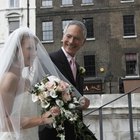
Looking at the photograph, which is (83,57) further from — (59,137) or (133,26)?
(59,137)

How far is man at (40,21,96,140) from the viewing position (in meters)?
3.19

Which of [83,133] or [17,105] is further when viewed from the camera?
[83,133]

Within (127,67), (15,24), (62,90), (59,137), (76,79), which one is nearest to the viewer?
(62,90)

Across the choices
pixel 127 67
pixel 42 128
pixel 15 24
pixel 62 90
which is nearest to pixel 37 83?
pixel 62 90

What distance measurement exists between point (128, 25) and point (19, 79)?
22.3 metres

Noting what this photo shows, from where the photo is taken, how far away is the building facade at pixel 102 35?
928 inches

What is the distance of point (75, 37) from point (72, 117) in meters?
0.64

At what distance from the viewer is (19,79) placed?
112 inches

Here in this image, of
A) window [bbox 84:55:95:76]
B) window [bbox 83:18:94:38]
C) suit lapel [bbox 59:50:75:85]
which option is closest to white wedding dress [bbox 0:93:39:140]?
suit lapel [bbox 59:50:75:85]

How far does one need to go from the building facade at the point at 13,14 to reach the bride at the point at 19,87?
73.4ft

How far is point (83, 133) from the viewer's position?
126 inches

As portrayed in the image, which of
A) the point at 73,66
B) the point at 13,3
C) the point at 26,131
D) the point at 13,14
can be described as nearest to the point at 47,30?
the point at 13,14

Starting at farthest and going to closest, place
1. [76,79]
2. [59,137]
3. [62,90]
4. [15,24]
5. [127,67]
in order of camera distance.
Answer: [15,24] < [127,67] < [76,79] < [59,137] < [62,90]

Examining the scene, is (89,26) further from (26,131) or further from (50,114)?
(50,114)
